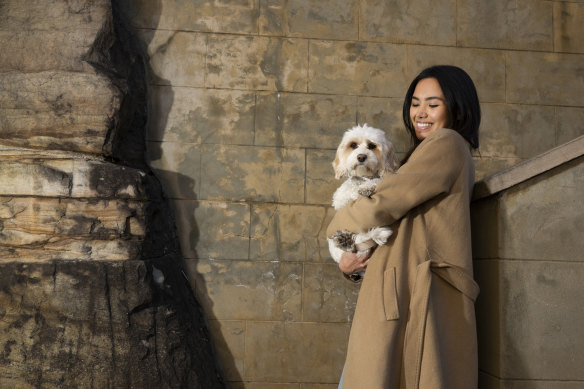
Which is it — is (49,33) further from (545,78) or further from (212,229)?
(545,78)

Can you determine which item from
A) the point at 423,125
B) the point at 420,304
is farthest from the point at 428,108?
the point at 420,304

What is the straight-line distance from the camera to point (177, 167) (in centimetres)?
423

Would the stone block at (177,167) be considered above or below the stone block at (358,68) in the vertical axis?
below

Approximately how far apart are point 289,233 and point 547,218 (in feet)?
7.86

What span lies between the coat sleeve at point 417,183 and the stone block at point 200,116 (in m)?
2.56

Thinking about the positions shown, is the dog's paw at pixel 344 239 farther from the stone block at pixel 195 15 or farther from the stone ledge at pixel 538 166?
the stone block at pixel 195 15

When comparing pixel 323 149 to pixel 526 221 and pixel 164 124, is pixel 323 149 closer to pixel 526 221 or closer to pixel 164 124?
pixel 164 124

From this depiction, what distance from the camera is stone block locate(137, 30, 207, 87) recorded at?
14.0 ft

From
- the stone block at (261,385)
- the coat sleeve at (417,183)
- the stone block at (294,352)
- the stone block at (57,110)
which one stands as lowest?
the stone block at (261,385)

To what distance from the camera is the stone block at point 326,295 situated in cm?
417

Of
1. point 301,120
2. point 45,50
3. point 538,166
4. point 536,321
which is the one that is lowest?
point 536,321

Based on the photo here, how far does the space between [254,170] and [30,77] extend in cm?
180

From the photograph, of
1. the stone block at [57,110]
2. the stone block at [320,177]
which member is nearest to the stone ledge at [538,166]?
the stone block at [320,177]

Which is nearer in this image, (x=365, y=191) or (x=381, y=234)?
(x=381, y=234)
